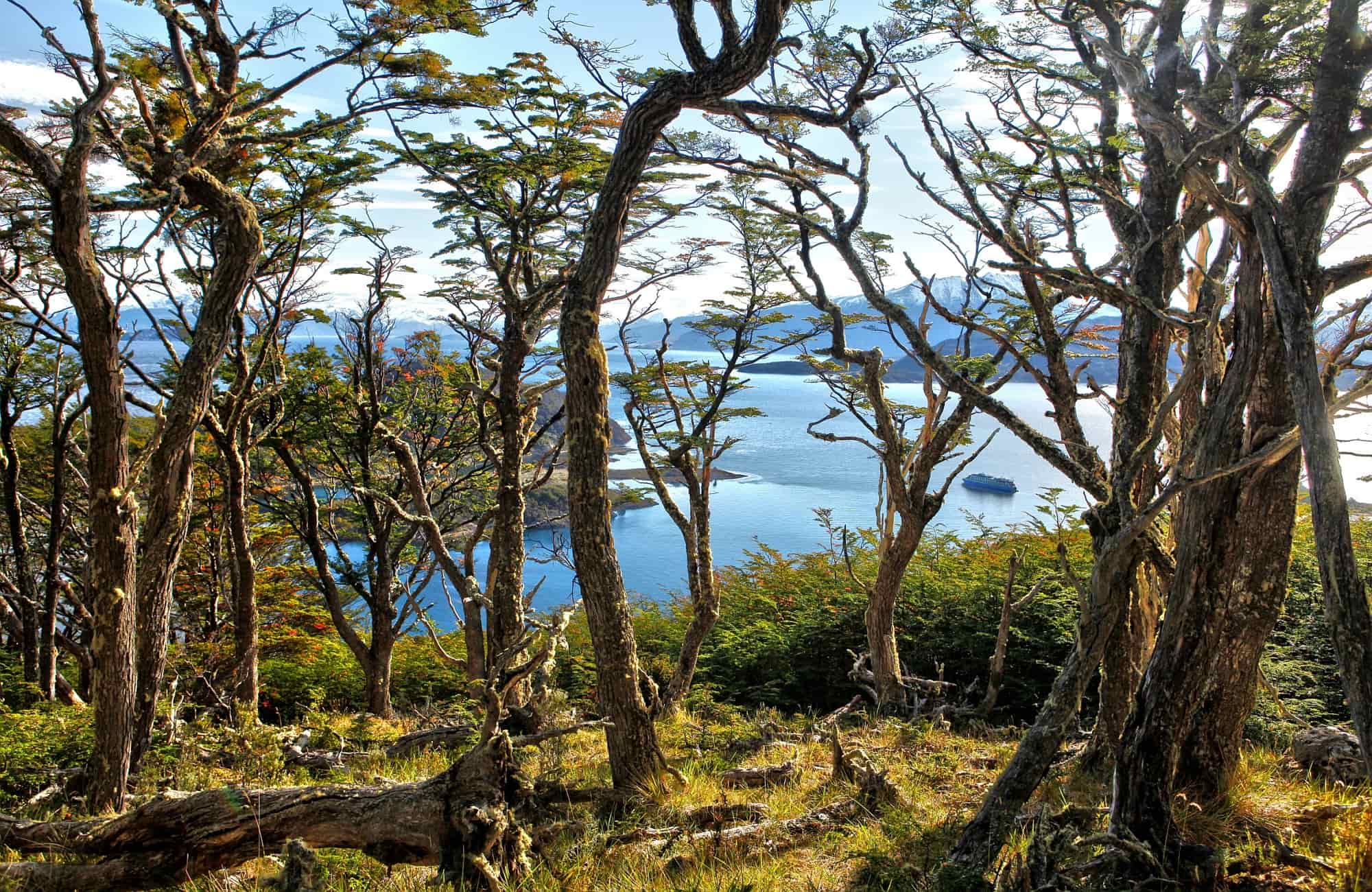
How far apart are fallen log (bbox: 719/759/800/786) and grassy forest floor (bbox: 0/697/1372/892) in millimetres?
89

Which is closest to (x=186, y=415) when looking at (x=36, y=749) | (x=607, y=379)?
(x=607, y=379)

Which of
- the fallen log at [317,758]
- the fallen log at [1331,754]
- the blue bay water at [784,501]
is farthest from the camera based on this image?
the blue bay water at [784,501]

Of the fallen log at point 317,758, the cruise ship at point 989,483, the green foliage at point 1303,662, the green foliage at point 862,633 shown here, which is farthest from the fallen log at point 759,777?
the cruise ship at point 989,483

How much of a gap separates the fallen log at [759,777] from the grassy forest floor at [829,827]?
89 millimetres

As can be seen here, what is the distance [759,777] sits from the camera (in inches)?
168

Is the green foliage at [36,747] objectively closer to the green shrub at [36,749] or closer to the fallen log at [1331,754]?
the green shrub at [36,749]

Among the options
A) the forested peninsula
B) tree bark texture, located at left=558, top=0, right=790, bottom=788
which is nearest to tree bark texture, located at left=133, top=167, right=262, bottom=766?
the forested peninsula

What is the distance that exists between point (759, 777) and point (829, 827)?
82 cm

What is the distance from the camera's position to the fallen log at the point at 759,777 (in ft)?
13.9

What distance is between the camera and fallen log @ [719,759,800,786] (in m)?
4.22

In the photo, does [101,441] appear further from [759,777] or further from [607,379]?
[759,777]

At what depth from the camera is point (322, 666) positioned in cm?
1079

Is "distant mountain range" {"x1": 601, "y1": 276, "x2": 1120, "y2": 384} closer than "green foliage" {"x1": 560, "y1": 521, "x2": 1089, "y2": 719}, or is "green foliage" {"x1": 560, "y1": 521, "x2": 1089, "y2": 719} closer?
"distant mountain range" {"x1": 601, "y1": 276, "x2": 1120, "y2": 384}

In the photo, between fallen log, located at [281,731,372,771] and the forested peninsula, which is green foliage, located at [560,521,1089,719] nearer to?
the forested peninsula
